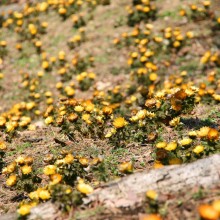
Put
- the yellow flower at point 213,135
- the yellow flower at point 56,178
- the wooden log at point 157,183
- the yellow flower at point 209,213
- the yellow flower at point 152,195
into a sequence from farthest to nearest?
1. the yellow flower at point 213,135
2. the yellow flower at point 56,178
3. the wooden log at point 157,183
4. the yellow flower at point 152,195
5. the yellow flower at point 209,213

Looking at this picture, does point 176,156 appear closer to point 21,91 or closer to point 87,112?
point 87,112

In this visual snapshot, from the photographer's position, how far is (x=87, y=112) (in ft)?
21.1

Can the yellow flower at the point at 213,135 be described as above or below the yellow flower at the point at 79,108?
above

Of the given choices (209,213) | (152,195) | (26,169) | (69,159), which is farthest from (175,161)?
(26,169)

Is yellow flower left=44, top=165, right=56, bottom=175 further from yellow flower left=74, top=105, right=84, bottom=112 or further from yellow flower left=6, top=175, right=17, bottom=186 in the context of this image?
yellow flower left=74, top=105, right=84, bottom=112

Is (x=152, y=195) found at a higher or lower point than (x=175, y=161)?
higher

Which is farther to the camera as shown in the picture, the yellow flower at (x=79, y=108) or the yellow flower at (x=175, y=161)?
the yellow flower at (x=79, y=108)

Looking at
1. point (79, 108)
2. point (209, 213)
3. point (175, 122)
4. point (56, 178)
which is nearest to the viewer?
point (209, 213)

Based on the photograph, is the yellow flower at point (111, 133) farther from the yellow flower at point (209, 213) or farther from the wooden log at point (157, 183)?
the yellow flower at point (209, 213)

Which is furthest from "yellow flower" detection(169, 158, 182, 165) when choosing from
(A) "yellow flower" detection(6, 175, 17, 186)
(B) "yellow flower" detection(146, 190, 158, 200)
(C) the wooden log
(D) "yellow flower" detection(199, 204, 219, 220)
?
(A) "yellow flower" detection(6, 175, 17, 186)

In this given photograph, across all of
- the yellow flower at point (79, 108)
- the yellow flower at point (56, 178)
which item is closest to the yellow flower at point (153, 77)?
the yellow flower at point (79, 108)

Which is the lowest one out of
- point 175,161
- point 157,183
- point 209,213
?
point 175,161

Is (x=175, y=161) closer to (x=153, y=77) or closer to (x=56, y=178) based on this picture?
(x=56, y=178)

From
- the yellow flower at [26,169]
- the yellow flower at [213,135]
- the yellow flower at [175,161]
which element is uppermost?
the yellow flower at [213,135]
